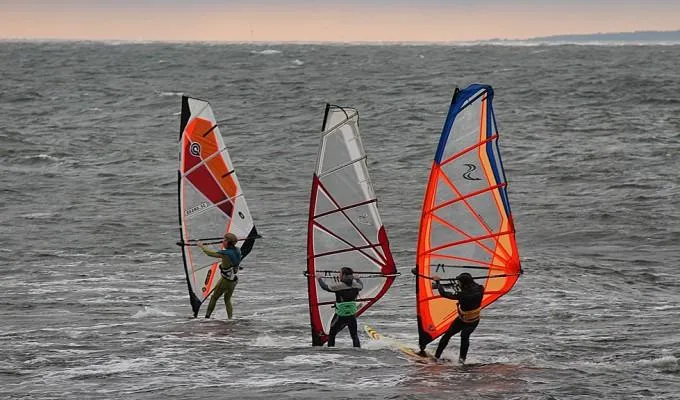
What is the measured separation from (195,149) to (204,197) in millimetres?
765

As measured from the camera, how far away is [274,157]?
127 ft

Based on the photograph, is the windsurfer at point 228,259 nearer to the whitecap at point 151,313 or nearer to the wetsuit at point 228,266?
the wetsuit at point 228,266

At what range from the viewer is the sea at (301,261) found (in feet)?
44.1

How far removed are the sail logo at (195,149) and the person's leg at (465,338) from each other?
5865 mm

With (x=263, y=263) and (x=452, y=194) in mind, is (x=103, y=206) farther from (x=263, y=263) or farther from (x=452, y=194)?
(x=452, y=194)

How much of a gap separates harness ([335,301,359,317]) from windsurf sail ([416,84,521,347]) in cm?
84

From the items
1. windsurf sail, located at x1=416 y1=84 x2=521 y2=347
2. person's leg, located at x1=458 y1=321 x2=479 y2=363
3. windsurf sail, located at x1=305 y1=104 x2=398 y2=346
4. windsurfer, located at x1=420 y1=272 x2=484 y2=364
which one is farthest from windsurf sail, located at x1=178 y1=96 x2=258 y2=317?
windsurfer, located at x1=420 y1=272 x2=484 y2=364

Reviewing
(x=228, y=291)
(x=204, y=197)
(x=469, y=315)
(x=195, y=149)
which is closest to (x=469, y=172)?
(x=469, y=315)

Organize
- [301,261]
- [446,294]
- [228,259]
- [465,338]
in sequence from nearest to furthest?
[446,294] → [465,338] → [228,259] → [301,261]

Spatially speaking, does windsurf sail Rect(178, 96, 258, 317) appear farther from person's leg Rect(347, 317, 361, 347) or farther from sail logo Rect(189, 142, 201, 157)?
person's leg Rect(347, 317, 361, 347)

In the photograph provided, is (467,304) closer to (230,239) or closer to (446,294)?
(446,294)

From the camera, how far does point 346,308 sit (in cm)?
1420

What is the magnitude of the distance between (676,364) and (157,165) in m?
25.2

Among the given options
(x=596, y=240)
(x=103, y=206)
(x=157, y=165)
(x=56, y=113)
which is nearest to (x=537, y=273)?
(x=596, y=240)
